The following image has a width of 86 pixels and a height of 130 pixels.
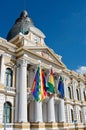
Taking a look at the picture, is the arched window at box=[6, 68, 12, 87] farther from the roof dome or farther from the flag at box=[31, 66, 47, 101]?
the roof dome

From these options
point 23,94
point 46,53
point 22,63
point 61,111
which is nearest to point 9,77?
point 22,63

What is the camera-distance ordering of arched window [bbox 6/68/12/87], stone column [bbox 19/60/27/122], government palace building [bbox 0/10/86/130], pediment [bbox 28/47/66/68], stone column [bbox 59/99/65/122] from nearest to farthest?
stone column [bbox 19/60/27/122]
government palace building [bbox 0/10/86/130]
arched window [bbox 6/68/12/87]
pediment [bbox 28/47/66/68]
stone column [bbox 59/99/65/122]

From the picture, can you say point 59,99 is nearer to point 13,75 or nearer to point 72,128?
point 72,128

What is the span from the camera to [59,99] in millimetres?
26078

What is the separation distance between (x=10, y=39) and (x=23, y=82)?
11.2 meters

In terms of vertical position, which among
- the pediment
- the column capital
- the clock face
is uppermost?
the clock face

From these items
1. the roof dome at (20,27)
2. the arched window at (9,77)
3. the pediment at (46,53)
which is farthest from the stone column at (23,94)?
the roof dome at (20,27)

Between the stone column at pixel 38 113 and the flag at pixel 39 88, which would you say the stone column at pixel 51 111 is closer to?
the stone column at pixel 38 113

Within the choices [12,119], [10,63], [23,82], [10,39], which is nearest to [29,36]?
[10,39]

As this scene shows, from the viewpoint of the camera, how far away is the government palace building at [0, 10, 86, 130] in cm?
1981

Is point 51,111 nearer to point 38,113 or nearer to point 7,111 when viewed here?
point 38,113

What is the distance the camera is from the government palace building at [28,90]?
19.8 m

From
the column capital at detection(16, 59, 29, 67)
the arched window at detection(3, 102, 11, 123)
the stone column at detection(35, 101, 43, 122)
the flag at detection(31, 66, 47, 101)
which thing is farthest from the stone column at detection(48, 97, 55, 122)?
the column capital at detection(16, 59, 29, 67)

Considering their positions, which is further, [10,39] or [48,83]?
[10,39]
